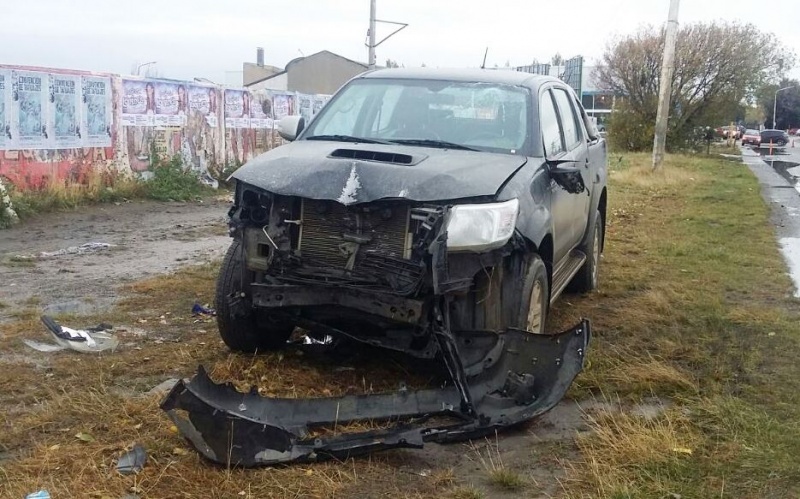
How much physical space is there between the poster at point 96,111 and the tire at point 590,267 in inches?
357

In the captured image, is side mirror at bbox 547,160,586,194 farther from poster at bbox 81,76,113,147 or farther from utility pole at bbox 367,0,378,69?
utility pole at bbox 367,0,378,69

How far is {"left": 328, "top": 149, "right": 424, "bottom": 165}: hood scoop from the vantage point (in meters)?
4.55

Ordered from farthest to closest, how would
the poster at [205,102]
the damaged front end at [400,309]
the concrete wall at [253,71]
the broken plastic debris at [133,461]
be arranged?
the concrete wall at [253,71] → the poster at [205,102] → the damaged front end at [400,309] → the broken plastic debris at [133,461]

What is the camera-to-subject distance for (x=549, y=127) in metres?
5.72

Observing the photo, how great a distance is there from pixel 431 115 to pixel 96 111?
982 cm

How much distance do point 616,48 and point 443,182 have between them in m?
33.7

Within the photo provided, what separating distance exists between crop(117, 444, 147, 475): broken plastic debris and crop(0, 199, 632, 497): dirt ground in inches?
9.5

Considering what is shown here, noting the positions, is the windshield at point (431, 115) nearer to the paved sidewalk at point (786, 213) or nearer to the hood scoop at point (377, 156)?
the hood scoop at point (377, 156)

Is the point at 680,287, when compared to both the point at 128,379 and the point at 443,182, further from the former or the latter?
the point at 128,379

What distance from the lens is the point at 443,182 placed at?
425cm

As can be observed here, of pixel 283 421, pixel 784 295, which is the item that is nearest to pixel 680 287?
pixel 784 295

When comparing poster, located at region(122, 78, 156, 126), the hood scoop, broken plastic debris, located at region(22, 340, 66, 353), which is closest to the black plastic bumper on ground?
the hood scoop

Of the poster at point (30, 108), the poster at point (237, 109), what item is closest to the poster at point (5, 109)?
the poster at point (30, 108)

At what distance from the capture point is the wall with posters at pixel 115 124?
40.2ft
